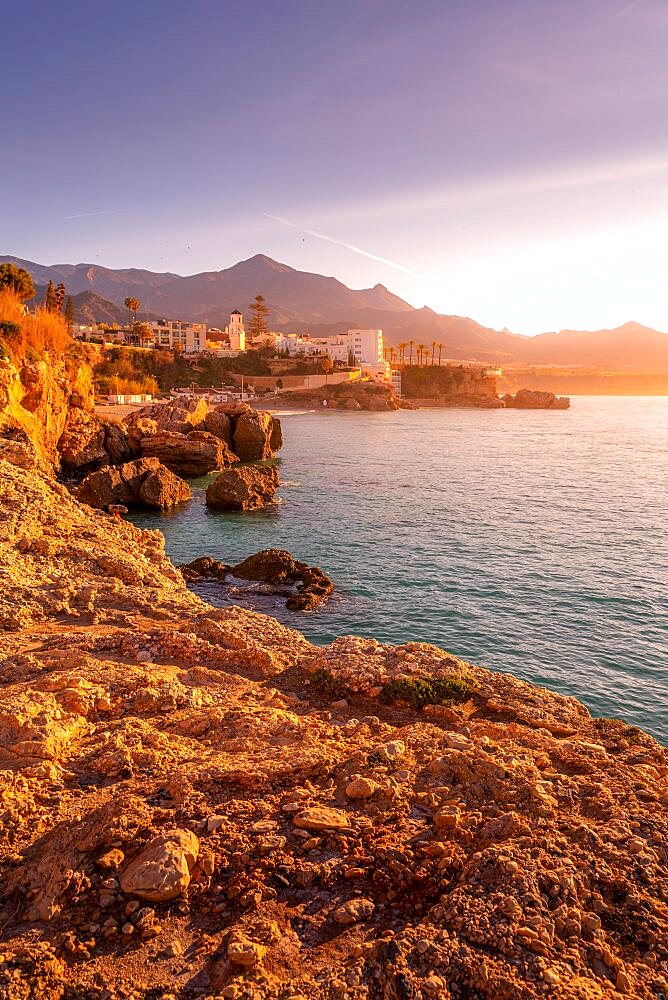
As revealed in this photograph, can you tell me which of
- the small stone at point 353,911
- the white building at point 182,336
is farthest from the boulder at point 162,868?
the white building at point 182,336

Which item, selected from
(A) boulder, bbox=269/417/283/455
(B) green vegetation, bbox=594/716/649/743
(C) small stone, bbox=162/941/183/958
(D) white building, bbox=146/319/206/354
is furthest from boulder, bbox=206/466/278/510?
(D) white building, bbox=146/319/206/354

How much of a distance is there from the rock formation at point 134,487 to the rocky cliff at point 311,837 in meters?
24.6

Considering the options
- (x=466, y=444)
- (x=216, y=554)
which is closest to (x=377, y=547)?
(x=216, y=554)

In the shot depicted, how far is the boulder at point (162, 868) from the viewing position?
4660 millimetres

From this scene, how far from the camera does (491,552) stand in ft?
88.1

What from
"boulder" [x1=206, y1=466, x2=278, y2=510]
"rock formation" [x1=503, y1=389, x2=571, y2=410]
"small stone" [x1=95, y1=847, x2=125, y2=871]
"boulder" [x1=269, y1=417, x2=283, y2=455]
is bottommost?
"boulder" [x1=206, y1=466, x2=278, y2=510]

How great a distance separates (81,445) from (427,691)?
35.5 m

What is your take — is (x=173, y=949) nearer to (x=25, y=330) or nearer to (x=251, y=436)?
(x=25, y=330)

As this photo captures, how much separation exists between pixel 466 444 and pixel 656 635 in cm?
5593

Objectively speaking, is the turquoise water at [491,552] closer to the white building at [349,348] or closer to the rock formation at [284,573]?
the rock formation at [284,573]

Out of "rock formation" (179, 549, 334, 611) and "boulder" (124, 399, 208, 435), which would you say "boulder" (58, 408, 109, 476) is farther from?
"rock formation" (179, 549, 334, 611)

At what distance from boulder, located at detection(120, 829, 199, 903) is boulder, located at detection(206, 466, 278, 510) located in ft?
96.9

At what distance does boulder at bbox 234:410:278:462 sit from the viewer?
5322 cm

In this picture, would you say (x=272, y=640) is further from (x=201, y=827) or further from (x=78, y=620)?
(x=201, y=827)
